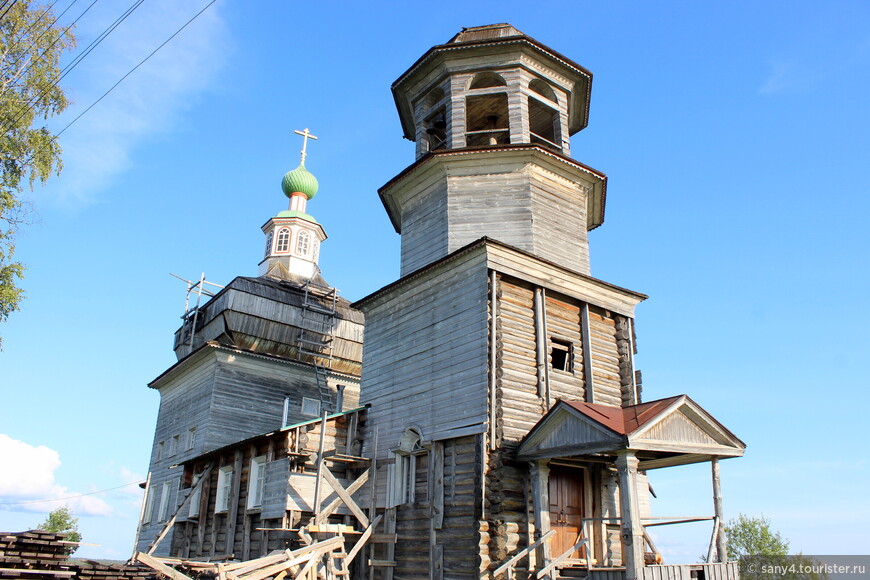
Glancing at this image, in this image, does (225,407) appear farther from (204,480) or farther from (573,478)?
(573,478)

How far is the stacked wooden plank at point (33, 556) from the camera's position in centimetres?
1193

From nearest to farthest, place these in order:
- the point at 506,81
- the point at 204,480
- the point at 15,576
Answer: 1. the point at 15,576
2. the point at 506,81
3. the point at 204,480

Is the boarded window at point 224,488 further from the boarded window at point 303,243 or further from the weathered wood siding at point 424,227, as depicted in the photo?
the boarded window at point 303,243

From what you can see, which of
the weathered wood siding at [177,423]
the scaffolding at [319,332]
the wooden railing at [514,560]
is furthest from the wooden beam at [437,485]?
the scaffolding at [319,332]

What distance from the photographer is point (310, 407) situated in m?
28.1

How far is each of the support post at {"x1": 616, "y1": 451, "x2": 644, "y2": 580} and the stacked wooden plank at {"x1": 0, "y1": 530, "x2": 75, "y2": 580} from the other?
1023 cm

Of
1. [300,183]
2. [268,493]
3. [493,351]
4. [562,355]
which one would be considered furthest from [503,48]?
[300,183]

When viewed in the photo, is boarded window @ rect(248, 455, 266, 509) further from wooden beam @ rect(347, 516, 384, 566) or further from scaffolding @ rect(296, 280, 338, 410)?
scaffolding @ rect(296, 280, 338, 410)

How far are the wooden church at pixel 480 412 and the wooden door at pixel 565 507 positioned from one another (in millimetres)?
47

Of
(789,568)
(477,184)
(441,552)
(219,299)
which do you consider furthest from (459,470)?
(789,568)

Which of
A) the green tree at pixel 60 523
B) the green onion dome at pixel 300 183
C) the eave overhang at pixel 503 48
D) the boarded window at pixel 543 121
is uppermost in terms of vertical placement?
the green onion dome at pixel 300 183

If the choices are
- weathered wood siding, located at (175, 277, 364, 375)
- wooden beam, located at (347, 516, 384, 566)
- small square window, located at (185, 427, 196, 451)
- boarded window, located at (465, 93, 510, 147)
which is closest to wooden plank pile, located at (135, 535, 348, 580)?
wooden beam, located at (347, 516, 384, 566)

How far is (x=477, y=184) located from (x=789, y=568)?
131 ft

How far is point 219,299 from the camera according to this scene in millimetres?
28797
